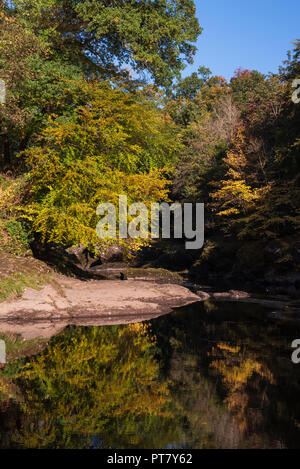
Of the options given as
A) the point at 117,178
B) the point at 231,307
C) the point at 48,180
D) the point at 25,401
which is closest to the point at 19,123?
the point at 48,180

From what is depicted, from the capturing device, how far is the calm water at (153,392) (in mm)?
5078

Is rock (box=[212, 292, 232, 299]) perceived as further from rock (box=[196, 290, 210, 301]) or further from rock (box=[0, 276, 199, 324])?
rock (box=[0, 276, 199, 324])

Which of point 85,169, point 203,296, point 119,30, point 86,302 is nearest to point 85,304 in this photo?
point 86,302

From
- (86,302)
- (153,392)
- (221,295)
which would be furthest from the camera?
(221,295)

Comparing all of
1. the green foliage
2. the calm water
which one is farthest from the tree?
the calm water

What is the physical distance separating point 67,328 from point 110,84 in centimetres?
1214

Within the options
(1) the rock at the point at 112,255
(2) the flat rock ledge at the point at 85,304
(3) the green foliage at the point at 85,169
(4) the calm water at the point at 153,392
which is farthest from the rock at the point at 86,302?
(1) the rock at the point at 112,255

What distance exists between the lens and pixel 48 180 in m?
16.9

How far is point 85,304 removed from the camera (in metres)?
14.5

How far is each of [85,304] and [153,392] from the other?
8.16 metres

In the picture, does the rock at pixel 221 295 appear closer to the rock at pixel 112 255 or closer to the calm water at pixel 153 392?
the calm water at pixel 153 392

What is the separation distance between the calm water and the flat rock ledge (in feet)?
7.47

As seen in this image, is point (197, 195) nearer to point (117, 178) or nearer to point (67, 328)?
point (117, 178)

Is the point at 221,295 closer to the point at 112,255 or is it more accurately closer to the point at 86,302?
the point at 86,302
